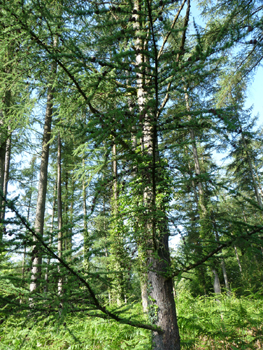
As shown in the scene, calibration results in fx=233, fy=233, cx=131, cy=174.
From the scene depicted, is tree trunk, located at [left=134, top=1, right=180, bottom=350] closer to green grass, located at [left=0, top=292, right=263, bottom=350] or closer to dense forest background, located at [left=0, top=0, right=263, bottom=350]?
dense forest background, located at [left=0, top=0, right=263, bottom=350]

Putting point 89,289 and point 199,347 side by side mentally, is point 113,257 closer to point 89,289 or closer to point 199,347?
point 199,347

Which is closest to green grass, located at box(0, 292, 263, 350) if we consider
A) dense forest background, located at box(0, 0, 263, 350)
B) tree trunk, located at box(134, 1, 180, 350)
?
dense forest background, located at box(0, 0, 263, 350)

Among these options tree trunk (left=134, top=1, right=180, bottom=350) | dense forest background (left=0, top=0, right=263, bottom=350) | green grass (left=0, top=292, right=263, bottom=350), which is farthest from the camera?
green grass (left=0, top=292, right=263, bottom=350)

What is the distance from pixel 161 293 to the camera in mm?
2391

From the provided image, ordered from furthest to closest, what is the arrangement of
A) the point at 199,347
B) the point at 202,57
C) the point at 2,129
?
the point at 2,129
the point at 199,347
the point at 202,57

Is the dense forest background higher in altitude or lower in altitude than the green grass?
higher

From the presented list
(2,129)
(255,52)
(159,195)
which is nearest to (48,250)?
(159,195)

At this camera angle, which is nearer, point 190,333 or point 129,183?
point 129,183

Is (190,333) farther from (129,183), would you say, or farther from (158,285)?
(129,183)

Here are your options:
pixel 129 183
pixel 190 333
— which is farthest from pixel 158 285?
pixel 190 333

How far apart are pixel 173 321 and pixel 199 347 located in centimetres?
178

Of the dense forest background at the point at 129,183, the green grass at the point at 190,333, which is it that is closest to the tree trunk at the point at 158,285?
the dense forest background at the point at 129,183

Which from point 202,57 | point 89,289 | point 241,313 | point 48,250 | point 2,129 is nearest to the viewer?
point 202,57

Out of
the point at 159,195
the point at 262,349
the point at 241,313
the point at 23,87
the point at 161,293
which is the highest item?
the point at 23,87
